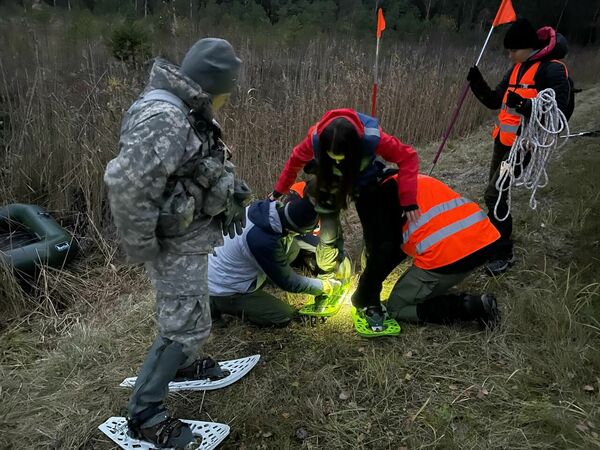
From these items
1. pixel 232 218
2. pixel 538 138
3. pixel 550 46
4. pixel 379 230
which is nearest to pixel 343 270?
pixel 379 230

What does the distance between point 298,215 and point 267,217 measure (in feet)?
0.64

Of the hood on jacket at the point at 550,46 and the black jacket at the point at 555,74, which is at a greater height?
the hood on jacket at the point at 550,46

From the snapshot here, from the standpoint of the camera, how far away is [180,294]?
5.97 feet

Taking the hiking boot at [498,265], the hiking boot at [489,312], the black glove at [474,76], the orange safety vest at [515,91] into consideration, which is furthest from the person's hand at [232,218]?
the black glove at [474,76]

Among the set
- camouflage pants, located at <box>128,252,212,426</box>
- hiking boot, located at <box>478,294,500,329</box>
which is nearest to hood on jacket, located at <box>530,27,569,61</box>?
hiking boot, located at <box>478,294,500,329</box>

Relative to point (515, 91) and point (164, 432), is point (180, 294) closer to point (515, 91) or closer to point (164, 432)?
point (164, 432)

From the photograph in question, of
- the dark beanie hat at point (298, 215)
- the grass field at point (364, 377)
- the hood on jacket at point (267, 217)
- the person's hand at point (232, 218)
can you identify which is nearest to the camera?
the person's hand at point (232, 218)

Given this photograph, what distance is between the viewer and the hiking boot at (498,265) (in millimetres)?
3131

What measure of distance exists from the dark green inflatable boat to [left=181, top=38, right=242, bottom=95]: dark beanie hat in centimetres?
238

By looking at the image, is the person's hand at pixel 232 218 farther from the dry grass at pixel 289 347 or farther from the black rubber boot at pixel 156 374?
the dry grass at pixel 289 347

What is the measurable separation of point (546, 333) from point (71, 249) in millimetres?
3340

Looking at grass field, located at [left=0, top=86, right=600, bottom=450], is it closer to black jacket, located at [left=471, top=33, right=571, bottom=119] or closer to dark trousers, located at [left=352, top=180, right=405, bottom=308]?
dark trousers, located at [left=352, top=180, right=405, bottom=308]

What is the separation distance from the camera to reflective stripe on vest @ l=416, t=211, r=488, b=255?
245 centimetres

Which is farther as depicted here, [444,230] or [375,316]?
[375,316]
